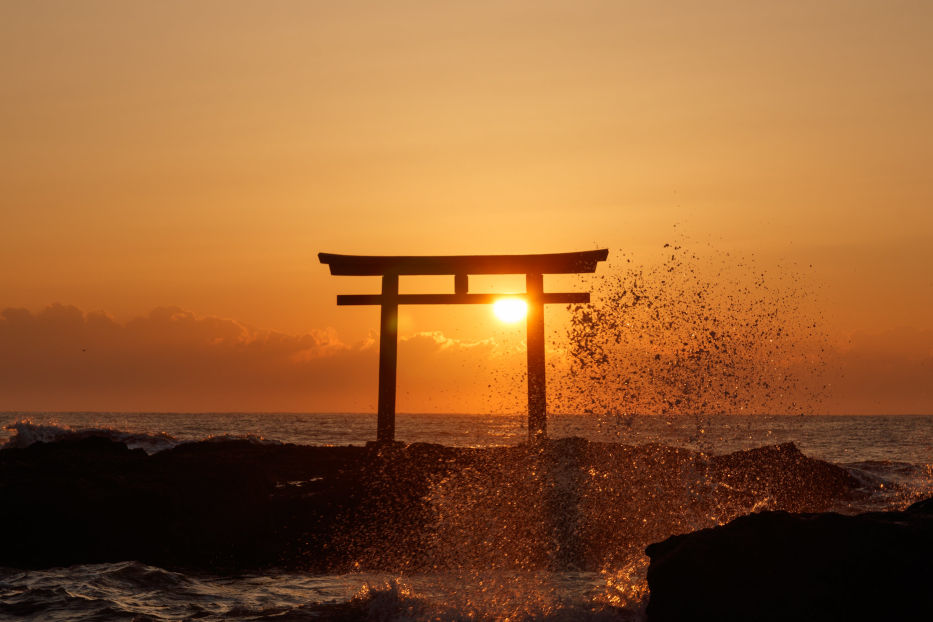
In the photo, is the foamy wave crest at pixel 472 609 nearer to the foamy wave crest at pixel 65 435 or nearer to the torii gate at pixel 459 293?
the torii gate at pixel 459 293

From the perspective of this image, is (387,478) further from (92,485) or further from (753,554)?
(753,554)

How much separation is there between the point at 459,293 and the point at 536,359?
185 centimetres

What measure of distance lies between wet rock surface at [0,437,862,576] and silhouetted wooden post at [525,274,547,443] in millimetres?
1021

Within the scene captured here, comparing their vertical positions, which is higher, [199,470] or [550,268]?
[550,268]

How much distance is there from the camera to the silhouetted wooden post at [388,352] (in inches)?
620

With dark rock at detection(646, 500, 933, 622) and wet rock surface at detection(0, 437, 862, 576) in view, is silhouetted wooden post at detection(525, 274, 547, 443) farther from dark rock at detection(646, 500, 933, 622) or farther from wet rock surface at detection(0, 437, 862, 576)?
dark rock at detection(646, 500, 933, 622)

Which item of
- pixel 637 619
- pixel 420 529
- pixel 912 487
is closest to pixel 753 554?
pixel 637 619

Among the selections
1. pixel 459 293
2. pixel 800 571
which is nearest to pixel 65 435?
pixel 459 293

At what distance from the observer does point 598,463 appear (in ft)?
43.0

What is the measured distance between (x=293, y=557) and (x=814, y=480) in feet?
31.7

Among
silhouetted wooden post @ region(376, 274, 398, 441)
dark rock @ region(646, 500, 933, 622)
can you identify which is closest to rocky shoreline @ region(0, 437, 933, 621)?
dark rock @ region(646, 500, 933, 622)

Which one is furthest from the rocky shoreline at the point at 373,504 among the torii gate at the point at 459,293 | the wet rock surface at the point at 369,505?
the torii gate at the point at 459,293

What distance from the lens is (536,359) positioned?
15328 mm

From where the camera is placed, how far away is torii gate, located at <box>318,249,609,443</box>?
15.3m
